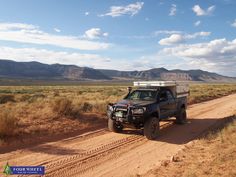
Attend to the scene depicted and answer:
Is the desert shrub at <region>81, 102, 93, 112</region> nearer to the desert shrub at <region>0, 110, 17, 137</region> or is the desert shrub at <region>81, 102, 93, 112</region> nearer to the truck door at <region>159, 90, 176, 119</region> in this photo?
the truck door at <region>159, 90, 176, 119</region>

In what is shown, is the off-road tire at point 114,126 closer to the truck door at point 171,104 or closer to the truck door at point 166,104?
the truck door at point 166,104

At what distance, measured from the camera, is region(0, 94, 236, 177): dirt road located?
23.9ft

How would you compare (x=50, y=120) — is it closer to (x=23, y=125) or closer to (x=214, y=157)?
(x=23, y=125)

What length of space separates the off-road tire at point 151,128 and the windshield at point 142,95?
4.06ft

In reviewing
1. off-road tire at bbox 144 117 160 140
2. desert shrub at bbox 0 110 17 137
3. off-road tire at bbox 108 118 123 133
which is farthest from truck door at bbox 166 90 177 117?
desert shrub at bbox 0 110 17 137

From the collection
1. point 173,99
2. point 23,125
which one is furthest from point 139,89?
point 23,125

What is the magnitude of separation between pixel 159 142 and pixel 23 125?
231 inches

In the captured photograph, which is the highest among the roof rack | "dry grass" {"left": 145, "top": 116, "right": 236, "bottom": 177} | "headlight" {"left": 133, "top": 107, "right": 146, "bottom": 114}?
the roof rack

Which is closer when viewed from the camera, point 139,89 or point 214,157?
point 214,157

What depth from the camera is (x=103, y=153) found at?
865 cm

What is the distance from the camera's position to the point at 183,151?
889 cm

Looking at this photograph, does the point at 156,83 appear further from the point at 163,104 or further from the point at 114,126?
the point at 114,126

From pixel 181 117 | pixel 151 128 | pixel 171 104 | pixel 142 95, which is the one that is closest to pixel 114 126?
pixel 151 128

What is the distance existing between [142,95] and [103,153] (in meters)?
4.07
